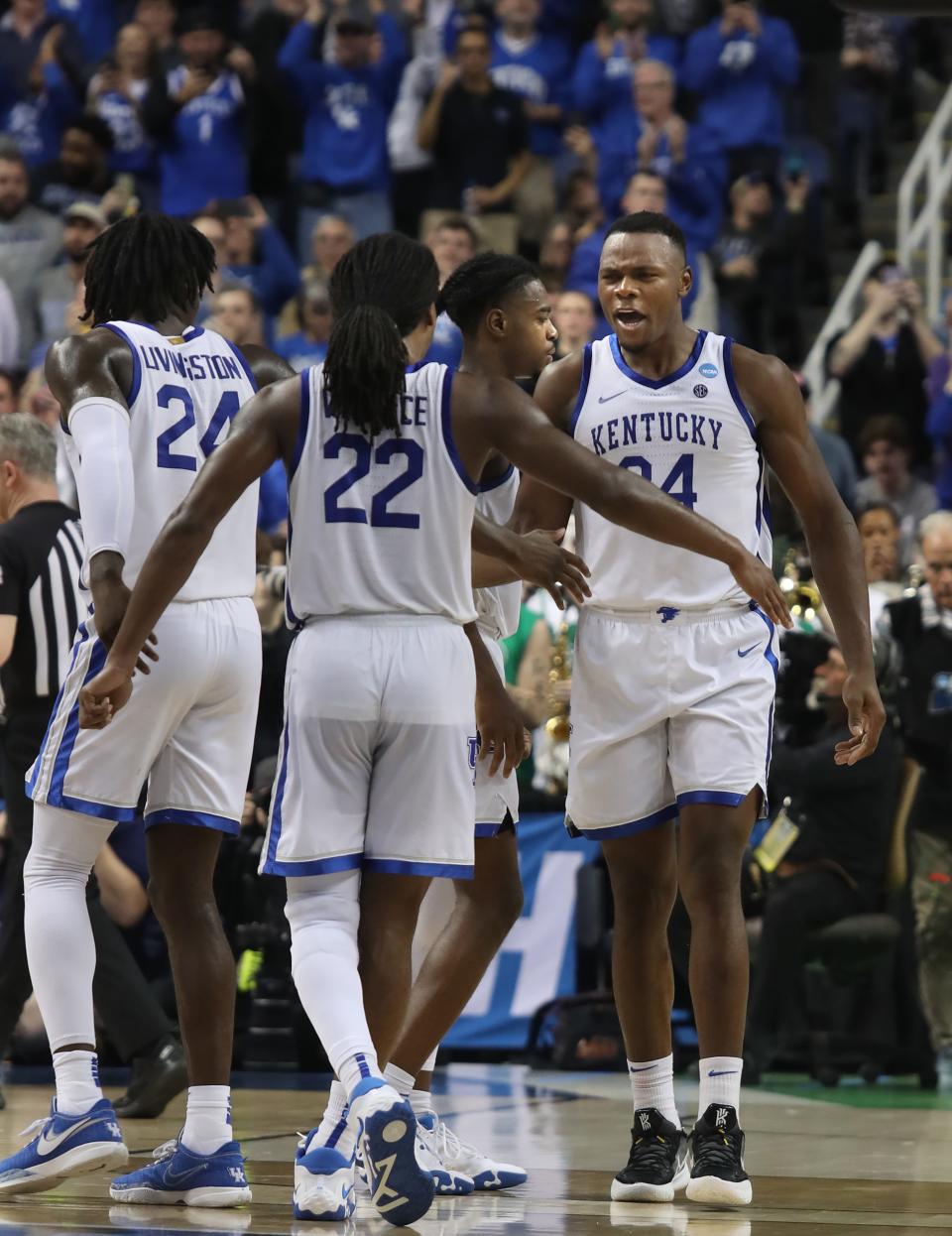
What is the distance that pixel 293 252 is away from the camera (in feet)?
50.1

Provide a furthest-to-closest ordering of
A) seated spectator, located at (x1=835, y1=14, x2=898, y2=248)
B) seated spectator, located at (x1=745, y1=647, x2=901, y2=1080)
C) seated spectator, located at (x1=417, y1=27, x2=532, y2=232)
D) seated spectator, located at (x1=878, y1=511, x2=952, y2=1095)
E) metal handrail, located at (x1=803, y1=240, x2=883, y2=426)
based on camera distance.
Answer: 1. seated spectator, located at (x1=835, y1=14, x2=898, y2=248)
2. seated spectator, located at (x1=417, y1=27, x2=532, y2=232)
3. metal handrail, located at (x1=803, y1=240, x2=883, y2=426)
4. seated spectator, located at (x1=878, y1=511, x2=952, y2=1095)
5. seated spectator, located at (x1=745, y1=647, x2=901, y2=1080)

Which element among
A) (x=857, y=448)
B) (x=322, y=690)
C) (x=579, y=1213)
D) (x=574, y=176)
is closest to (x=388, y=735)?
(x=322, y=690)

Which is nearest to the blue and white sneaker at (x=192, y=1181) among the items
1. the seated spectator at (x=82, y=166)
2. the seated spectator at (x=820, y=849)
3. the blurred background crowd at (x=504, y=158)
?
the seated spectator at (x=820, y=849)

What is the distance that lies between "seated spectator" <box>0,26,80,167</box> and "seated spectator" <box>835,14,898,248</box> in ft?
19.1

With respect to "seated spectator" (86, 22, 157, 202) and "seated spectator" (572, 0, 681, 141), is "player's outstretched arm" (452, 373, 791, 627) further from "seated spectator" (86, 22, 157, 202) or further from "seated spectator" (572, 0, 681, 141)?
"seated spectator" (86, 22, 157, 202)

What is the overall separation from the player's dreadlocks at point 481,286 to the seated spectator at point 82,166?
1021 cm

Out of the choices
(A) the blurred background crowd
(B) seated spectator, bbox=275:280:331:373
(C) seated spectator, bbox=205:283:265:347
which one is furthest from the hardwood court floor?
(B) seated spectator, bbox=275:280:331:373

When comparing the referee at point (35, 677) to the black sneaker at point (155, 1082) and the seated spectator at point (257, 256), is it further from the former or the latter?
the seated spectator at point (257, 256)

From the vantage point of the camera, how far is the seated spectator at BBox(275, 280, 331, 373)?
12.6m

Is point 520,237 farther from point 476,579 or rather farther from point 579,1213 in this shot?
point 579,1213

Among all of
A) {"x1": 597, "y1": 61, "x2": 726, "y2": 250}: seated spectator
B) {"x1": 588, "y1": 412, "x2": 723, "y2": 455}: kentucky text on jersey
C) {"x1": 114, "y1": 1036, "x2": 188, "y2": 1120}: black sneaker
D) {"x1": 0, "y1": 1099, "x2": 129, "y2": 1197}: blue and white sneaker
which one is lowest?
{"x1": 114, "y1": 1036, "x2": 188, "y2": 1120}: black sneaker

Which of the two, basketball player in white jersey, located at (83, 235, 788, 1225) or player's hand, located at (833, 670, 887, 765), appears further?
player's hand, located at (833, 670, 887, 765)

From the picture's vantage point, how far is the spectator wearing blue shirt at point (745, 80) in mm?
14383

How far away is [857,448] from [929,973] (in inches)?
162
